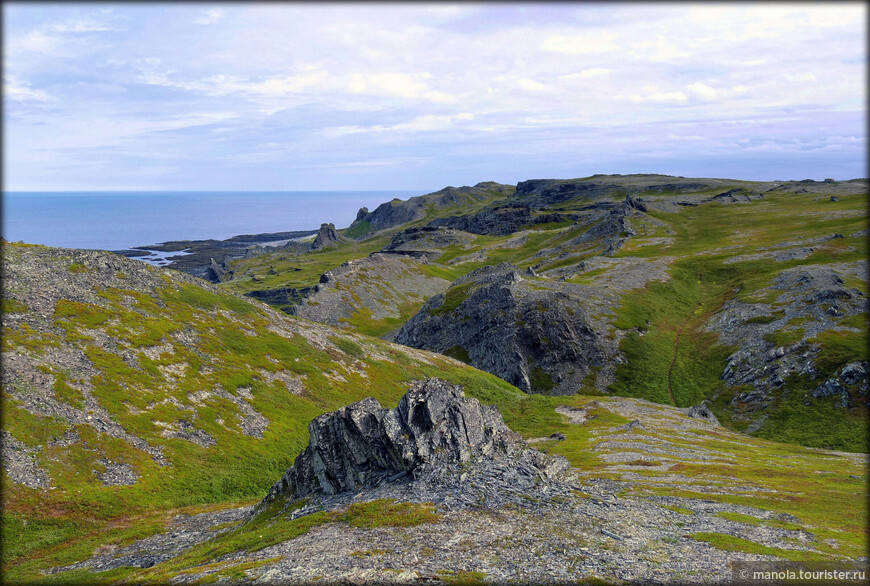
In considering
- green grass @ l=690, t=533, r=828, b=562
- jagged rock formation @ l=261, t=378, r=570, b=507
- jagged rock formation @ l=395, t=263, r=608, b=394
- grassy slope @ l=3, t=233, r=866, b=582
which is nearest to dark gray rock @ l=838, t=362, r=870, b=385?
grassy slope @ l=3, t=233, r=866, b=582

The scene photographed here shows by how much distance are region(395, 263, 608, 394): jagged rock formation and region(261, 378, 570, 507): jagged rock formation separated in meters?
67.7

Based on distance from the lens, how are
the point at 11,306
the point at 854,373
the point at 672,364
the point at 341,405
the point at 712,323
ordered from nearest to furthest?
the point at 11,306 → the point at 341,405 → the point at 854,373 → the point at 672,364 → the point at 712,323

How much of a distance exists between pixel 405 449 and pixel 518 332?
266ft

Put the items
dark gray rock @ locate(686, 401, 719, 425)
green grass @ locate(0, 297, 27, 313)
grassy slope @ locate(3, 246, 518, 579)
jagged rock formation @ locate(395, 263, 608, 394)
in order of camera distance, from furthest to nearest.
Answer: jagged rock formation @ locate(395, 263, 608, 394) < dark gray rock @ locate(686, 401, 719, 425) < green grass @ locate(0, 297, 27, 313) < grassy slope @ locate(3, 246, 518, 579)

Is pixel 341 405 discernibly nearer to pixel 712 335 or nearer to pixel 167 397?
pixel 167 397

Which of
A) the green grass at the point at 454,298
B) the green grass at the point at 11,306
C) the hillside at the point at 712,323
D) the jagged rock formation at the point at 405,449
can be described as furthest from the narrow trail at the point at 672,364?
the green grass at the point at 11,306

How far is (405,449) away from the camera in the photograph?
122 ft

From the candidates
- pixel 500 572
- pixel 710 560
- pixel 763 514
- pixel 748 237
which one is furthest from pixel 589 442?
pixel 748 237

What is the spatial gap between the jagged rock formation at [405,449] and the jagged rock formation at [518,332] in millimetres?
67670

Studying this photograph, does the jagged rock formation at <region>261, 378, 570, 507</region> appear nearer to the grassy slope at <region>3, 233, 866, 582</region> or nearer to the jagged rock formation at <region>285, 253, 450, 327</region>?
the grassy slope at <region>3, 233, 866, 582</region>

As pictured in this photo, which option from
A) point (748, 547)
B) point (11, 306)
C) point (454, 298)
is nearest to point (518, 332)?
point (454, 298)

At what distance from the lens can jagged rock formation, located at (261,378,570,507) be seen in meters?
37.4

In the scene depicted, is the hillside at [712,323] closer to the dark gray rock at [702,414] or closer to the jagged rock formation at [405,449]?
the dark gray rock at [702,414]

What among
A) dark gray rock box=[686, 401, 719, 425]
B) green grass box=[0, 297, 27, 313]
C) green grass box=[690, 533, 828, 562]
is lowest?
dark gray rock box=[686, 401, 719, 425]
